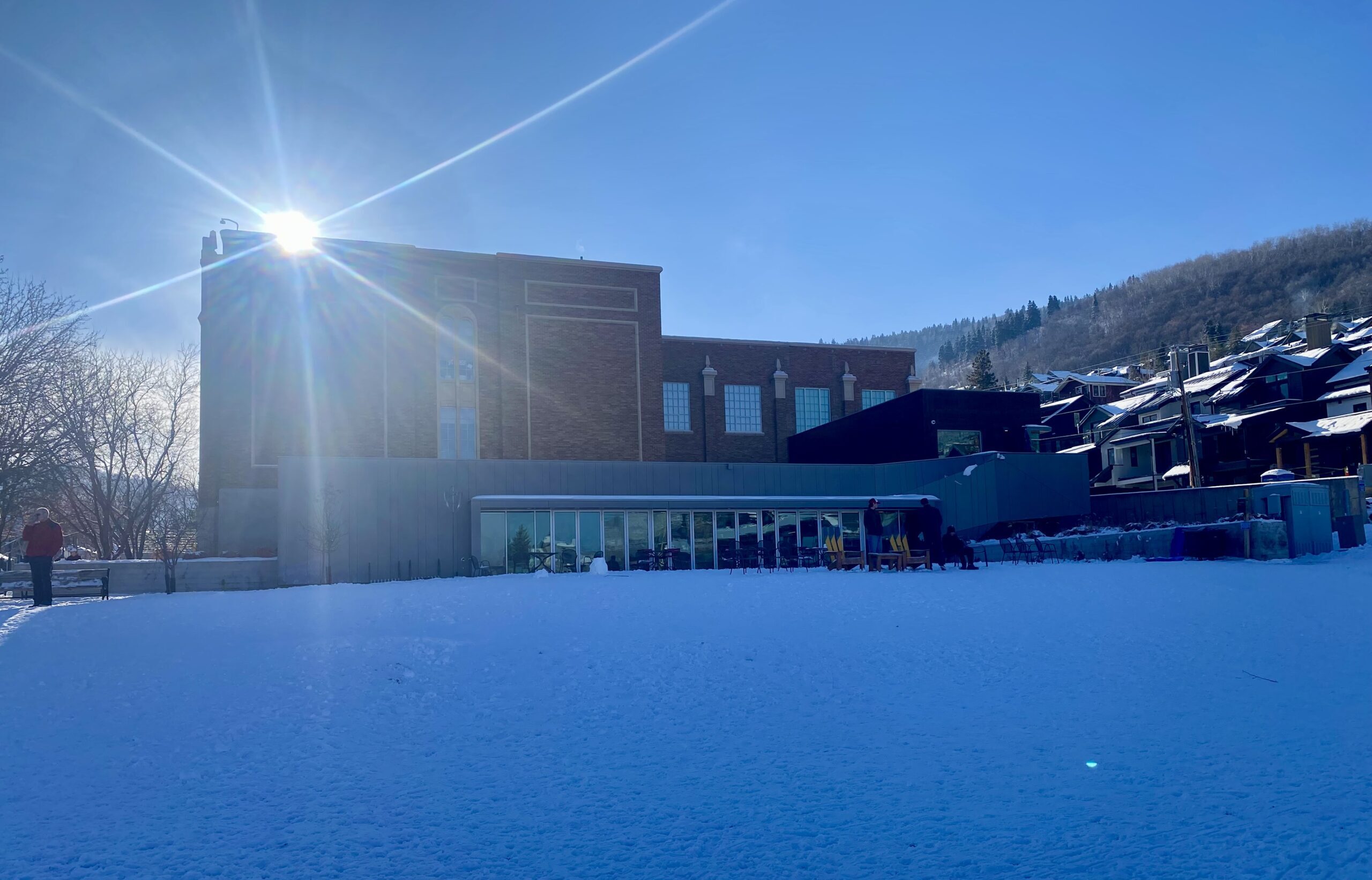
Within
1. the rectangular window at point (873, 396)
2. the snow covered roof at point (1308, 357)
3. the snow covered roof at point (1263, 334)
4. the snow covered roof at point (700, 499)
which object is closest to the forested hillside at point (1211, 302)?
the snow covered roof at point (1263, 334)

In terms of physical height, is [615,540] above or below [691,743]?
Answer: above

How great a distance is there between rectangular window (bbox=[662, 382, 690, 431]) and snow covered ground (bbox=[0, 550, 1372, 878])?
31.6m

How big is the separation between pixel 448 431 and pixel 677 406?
1209cm

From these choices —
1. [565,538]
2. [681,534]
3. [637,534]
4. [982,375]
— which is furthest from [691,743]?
[982,375]

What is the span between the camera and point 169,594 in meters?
19.8

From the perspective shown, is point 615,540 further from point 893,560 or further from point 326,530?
point 893,560

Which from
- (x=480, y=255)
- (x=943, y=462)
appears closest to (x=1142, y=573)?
(x=943, y=462)

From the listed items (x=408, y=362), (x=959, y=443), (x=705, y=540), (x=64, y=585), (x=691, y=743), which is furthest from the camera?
(x=959, y=443)

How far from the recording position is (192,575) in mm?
25766

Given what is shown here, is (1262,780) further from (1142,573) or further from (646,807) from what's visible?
(1142,573)

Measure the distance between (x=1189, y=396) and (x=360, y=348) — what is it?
1903 inches

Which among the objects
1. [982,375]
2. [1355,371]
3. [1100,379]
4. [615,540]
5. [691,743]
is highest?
[982,375]

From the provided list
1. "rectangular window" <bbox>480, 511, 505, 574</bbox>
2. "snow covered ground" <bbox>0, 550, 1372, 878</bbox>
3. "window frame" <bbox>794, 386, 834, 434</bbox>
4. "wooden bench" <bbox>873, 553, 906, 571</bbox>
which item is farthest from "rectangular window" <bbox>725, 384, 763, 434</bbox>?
"snow covered ground" <bbox>0, 550, 1372, 878</bbox>

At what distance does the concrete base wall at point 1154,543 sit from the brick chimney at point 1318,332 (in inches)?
1482
